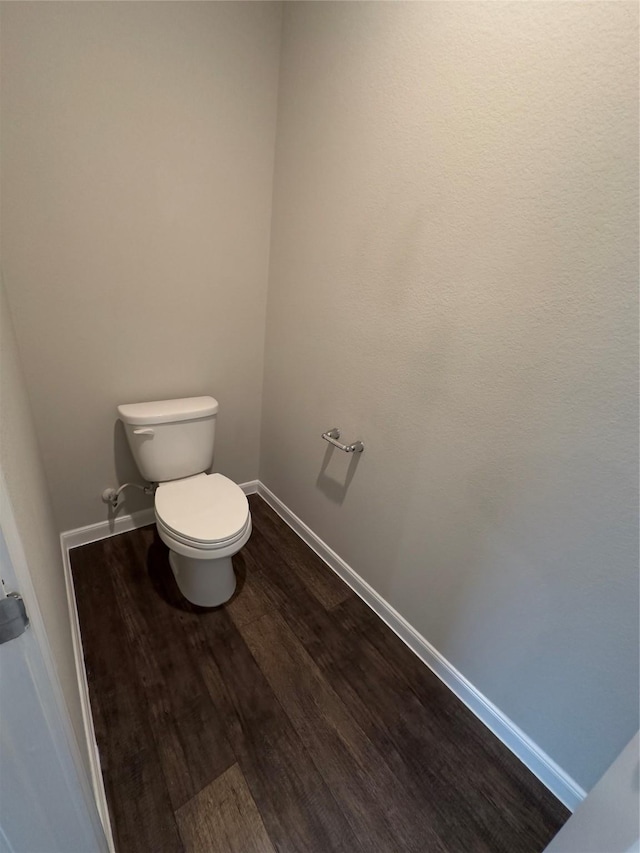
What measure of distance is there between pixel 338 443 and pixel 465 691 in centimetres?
100

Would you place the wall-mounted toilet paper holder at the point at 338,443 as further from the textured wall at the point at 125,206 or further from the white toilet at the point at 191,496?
the textured wall at the point at 125,206

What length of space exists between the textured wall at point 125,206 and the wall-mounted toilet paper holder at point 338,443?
27.5 inches

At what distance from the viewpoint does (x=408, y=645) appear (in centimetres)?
148

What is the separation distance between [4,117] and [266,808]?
7.12ft

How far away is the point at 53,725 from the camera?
0.56 meters

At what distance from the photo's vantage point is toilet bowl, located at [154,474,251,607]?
1331 millimetres

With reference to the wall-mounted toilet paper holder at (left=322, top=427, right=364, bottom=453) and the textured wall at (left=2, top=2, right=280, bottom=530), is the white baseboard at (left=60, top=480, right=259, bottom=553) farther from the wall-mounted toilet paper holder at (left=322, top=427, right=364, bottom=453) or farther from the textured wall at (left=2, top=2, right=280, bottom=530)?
the wall-mounted toilet paper holder at (left=322, top=427, right=364, bottom=453)

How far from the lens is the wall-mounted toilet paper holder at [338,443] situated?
4.90 feet

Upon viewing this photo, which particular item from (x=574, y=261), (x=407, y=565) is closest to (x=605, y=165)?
(x=574, y=261)

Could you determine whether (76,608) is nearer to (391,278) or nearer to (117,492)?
(117,492)

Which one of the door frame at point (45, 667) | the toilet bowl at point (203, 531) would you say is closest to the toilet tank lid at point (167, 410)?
the toilet bowl at point (203, 531)

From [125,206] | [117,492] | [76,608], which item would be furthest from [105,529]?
[125,206]

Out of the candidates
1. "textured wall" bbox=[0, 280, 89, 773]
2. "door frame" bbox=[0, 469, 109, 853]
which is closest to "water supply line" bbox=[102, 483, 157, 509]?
"textured wall" bbox=[0, 280, 89, 773]

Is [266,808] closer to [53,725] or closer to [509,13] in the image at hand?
[53,725]
